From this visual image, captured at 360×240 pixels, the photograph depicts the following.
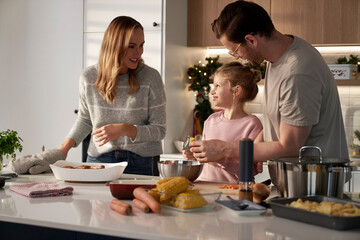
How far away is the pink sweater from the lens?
2.77 m

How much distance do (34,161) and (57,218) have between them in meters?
1.04

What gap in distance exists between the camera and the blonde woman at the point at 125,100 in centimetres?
290

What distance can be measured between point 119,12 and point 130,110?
1.90 metres

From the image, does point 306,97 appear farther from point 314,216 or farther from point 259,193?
point 314,216

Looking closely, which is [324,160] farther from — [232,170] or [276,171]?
[232,170]

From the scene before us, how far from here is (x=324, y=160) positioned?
6.15 feet

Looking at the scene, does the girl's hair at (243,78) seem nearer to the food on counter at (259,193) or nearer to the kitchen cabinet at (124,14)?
the food on counter at (259,193)

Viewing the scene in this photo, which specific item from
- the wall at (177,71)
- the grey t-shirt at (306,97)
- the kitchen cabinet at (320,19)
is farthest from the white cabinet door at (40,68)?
the grey t-shirt at (306,97)

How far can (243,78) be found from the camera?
10.3 ft

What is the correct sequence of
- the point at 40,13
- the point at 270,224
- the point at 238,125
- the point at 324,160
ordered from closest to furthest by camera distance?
1. the point at 270,224
2. the point at 324,160
3. the point at 238,125
4. the point at 40,13

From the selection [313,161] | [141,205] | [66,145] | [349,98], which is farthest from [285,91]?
[349,98]

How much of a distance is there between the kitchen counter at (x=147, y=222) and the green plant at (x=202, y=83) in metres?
2.92

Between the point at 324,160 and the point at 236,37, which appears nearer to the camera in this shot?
the point at 324,160

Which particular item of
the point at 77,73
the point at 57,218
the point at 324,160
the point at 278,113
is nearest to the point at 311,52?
the point at 278,113
